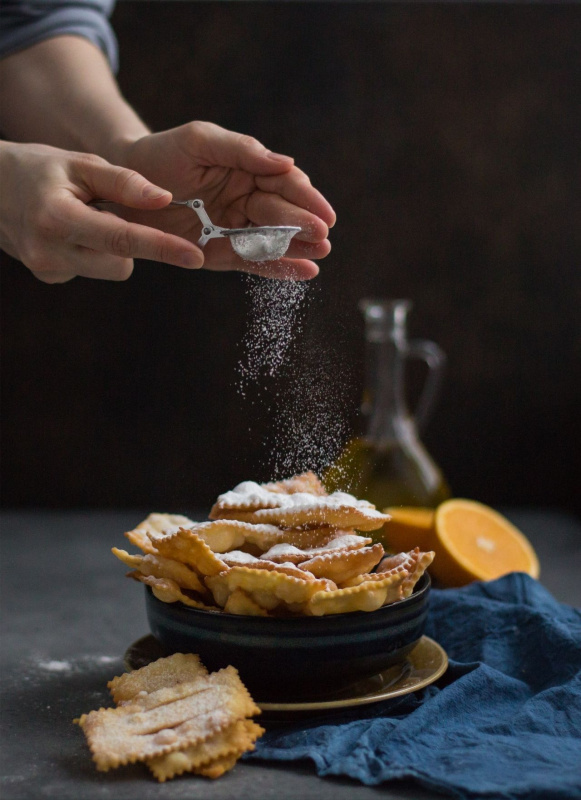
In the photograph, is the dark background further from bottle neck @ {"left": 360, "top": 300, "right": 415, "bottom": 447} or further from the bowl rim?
the bowl rim

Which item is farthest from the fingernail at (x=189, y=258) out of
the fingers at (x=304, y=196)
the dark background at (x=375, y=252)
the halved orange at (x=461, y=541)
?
the dark background at (x=375, y=252)

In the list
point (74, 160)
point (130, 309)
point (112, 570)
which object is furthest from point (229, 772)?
point (130, 309)

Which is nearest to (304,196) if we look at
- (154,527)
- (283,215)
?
(283,215)

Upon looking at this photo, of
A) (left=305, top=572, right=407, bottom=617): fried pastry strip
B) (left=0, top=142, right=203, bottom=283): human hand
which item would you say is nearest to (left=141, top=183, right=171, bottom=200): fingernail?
(left=0, top=142, right=203, bottom=283): human hand

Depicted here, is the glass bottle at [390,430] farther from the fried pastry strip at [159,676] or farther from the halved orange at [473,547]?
the fried pastry strip at [159,676]

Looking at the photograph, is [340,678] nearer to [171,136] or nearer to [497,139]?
[171,136]

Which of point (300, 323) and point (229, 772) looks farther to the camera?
point (300, 323)
